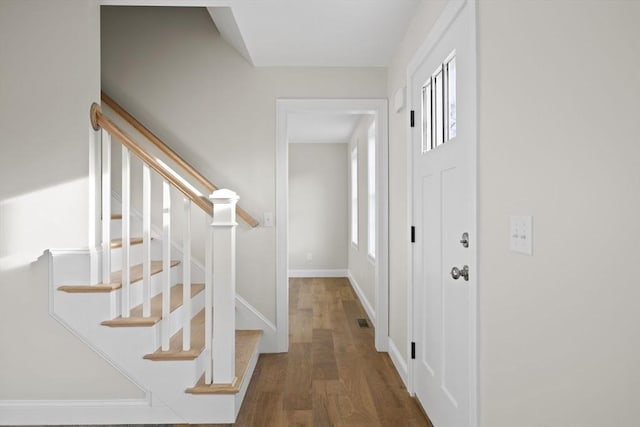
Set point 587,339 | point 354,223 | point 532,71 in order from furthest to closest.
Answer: point 354,223, point 532,71, point 587,339

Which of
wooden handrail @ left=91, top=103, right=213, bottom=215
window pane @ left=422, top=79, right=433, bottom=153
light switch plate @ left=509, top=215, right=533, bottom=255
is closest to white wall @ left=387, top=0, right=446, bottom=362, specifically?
window pane @ left=422, top=79, right=433, bottom=153

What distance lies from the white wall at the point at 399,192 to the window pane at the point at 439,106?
37 centimetres

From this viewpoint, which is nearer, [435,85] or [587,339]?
[587,339]

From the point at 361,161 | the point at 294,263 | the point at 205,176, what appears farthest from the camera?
the point at 294,263

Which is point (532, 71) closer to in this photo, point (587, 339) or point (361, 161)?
point (587, 339)

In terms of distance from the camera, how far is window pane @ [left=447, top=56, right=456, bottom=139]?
1.98 m

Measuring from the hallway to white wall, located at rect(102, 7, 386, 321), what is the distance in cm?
51

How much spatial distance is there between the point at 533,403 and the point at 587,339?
0.36m

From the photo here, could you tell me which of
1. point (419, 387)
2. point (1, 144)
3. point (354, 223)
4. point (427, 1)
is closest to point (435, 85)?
point (427, 1)

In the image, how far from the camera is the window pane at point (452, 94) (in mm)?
1977

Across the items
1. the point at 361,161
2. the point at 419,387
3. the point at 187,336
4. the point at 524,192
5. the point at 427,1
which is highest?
the point at 427,1

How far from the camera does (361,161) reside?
5.76 m

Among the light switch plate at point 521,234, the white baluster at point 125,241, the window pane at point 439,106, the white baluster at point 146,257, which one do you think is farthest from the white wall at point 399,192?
the white baluster at point 125,241

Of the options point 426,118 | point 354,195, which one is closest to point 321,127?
point 354,195
